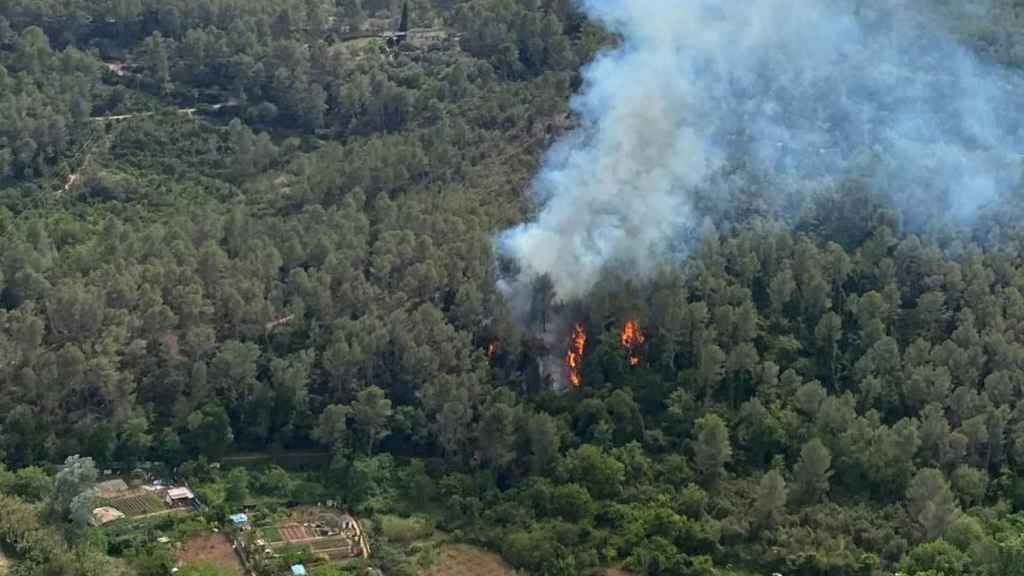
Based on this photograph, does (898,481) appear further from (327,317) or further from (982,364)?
(327,317)

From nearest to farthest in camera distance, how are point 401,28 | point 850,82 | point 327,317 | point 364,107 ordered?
point 327,317, point 850,82, point 364,107, point 401,28

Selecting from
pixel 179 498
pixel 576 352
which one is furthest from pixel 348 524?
pixel 576 352

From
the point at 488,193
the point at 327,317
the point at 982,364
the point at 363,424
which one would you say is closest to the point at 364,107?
the point at 488,193

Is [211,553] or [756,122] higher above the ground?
[756,122]

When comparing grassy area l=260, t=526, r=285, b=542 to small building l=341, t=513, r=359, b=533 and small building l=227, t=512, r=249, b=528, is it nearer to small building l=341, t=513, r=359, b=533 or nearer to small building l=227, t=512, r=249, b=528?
small building l=227, t=512, r=249, b=528

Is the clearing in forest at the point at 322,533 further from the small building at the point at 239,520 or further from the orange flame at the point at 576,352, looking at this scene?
the orange flame at the point at 576,352

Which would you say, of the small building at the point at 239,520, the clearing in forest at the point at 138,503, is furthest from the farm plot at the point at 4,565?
the small building at the point at 239,520

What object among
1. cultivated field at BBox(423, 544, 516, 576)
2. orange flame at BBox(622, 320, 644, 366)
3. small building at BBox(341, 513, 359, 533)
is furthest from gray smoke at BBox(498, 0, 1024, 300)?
cultivated field at BBox(423, 544, 516, 576)

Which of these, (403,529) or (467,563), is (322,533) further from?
(467,563)

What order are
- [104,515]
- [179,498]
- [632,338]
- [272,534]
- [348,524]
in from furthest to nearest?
[632,338] < [179,498] < [348,524] < [272,534] < [104,515]
